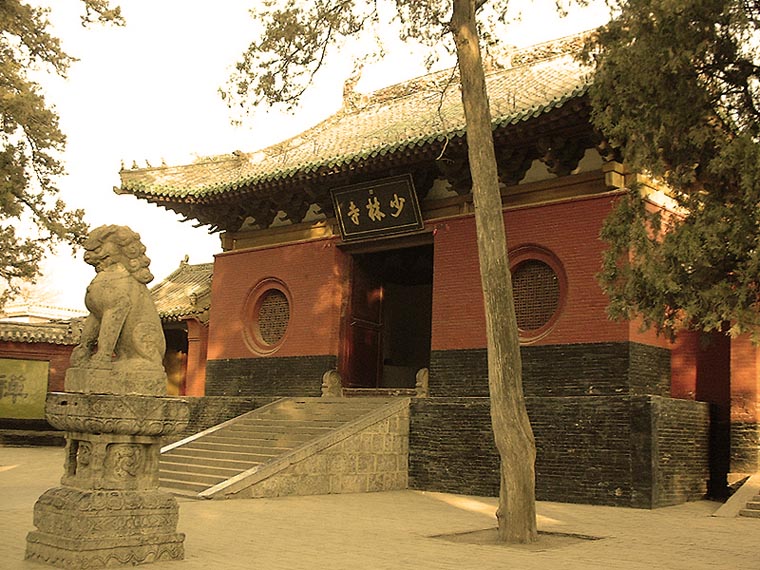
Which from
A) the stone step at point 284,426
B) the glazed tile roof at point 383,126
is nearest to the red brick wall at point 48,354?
the glazed tile roof at point 383,126

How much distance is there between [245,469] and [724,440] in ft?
20.4

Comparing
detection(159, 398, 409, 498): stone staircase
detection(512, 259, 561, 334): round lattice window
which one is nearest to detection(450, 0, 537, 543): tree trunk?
detection(159, 398, 409, 498): stone staircase

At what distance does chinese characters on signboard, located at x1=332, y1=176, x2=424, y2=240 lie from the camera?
12.9 m

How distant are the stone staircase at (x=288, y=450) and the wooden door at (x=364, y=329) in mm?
1314

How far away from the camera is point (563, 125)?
34.7 ft

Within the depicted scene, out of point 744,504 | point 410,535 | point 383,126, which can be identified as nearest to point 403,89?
point 383,126

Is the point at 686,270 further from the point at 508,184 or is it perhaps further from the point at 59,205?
the point at 59,205

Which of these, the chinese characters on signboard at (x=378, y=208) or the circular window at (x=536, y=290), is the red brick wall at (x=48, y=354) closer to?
the chinese characters on signboard at (x=378, y=208)

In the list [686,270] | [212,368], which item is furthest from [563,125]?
[212,368]

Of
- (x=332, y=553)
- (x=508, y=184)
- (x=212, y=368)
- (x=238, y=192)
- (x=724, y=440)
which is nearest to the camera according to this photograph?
(x=332, y=553)

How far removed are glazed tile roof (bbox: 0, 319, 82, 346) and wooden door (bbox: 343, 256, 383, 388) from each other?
749 centimetres

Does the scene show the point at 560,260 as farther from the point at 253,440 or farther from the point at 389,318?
the point at 389,318

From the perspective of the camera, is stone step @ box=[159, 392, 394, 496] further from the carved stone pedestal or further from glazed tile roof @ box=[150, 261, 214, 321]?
glazed tile roof @ box=[150, 261, 214, 321]

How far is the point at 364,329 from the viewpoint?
1446 cm
